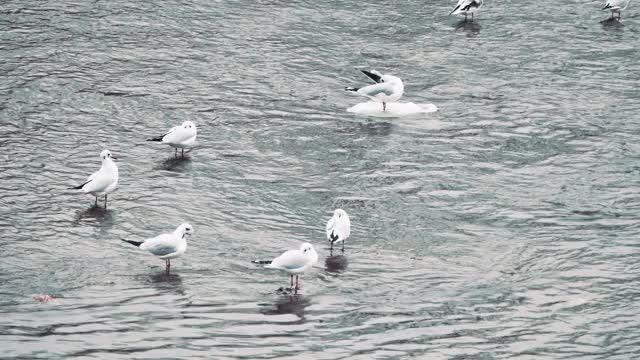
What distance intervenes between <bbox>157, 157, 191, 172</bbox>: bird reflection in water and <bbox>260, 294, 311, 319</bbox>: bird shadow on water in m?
6.19

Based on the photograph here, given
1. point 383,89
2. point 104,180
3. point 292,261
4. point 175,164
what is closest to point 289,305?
point 292,261

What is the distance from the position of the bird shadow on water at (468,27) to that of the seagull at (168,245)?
1569 cm

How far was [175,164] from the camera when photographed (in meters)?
25.2

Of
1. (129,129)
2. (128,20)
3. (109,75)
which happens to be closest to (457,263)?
(129,129)

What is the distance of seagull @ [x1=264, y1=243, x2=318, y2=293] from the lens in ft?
64.4

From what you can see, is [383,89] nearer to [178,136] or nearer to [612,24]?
[178,136]

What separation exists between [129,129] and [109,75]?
3493 mm

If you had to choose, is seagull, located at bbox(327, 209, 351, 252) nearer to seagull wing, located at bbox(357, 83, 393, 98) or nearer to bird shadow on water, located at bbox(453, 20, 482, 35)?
seagull wing, located at bbox(357, 83, 393, 98)

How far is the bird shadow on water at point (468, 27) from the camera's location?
111 ft

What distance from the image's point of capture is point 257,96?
29.0 meters

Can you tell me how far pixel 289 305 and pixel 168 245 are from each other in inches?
90.8

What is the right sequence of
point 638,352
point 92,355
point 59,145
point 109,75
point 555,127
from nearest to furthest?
point 92,355 < point 638,352 < point 59,145 < point 555,127 < point 109,75

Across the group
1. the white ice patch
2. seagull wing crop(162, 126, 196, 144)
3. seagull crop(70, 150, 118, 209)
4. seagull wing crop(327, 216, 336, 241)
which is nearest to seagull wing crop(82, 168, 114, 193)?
seagull crop(70, 150, 118, 209)

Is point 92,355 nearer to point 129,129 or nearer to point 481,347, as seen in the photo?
point 481,347
